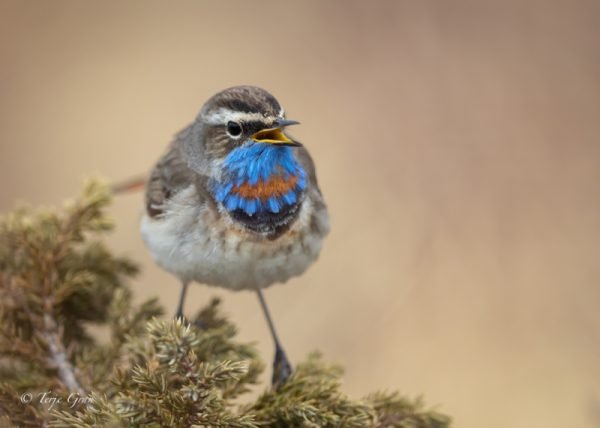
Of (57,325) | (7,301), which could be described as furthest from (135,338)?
(7,301)

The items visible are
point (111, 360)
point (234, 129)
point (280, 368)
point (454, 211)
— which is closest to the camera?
point (111, 360)

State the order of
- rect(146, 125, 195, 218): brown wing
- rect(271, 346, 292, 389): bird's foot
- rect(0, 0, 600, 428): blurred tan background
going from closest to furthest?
rect(271, 346, 292, 389): bird's foot → rect(146, 125, 195, 218): brown wing → rect(0, 0, 600, 428): blurred tan background

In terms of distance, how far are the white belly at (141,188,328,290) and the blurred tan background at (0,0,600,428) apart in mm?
1620

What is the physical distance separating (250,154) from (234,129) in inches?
6.2

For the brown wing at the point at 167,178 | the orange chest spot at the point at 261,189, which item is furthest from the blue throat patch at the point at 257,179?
the brown wing at the point at 167,178

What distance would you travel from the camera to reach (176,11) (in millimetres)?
8539

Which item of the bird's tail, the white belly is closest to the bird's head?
the white belly

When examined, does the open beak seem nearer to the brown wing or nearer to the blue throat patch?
the blue throat patch

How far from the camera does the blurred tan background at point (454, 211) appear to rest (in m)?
5.60

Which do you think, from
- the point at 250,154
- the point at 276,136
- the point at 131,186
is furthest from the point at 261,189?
the point at 131,186

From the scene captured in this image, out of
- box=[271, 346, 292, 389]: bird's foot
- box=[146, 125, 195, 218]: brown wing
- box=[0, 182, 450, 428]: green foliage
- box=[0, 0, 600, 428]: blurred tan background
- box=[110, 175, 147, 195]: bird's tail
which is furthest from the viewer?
box=[0, 0, 600, 428]: blurred tan background

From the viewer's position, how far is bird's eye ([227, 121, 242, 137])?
Result: 156 inches

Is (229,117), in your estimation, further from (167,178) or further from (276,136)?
(167,178)

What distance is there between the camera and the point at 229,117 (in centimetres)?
398
